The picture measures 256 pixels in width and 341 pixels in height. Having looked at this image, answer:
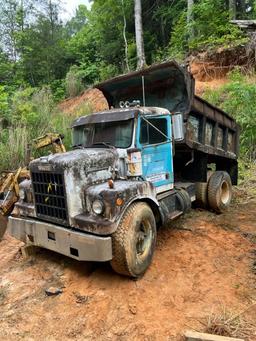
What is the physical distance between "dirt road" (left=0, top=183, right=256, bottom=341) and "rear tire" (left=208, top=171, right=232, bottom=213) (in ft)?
3.92

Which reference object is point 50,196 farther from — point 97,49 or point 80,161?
point 97,49

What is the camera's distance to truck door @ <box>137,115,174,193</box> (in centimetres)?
518

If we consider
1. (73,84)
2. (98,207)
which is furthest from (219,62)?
(98,207)

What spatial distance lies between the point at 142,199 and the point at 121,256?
2.97 ft

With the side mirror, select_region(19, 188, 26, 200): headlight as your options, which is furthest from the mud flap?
the side mirror

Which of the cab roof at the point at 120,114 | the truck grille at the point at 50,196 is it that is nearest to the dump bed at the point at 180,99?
the cab roof at the point at 120,114

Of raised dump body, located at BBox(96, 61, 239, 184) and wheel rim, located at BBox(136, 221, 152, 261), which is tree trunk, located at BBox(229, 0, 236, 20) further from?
wheel rim, located at BBox(136, 221, 152, 261)

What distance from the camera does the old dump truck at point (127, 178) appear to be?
4.25m

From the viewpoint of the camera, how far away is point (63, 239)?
4387 millimetres

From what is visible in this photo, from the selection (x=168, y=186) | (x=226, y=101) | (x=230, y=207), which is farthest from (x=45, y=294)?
(x=226, y=101)

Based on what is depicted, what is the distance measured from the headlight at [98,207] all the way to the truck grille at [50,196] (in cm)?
40

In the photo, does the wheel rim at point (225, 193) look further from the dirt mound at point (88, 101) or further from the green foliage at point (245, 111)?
the dirt mound at point (88, 101)

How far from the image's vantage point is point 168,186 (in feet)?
19.0

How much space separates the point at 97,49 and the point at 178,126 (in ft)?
53.7
